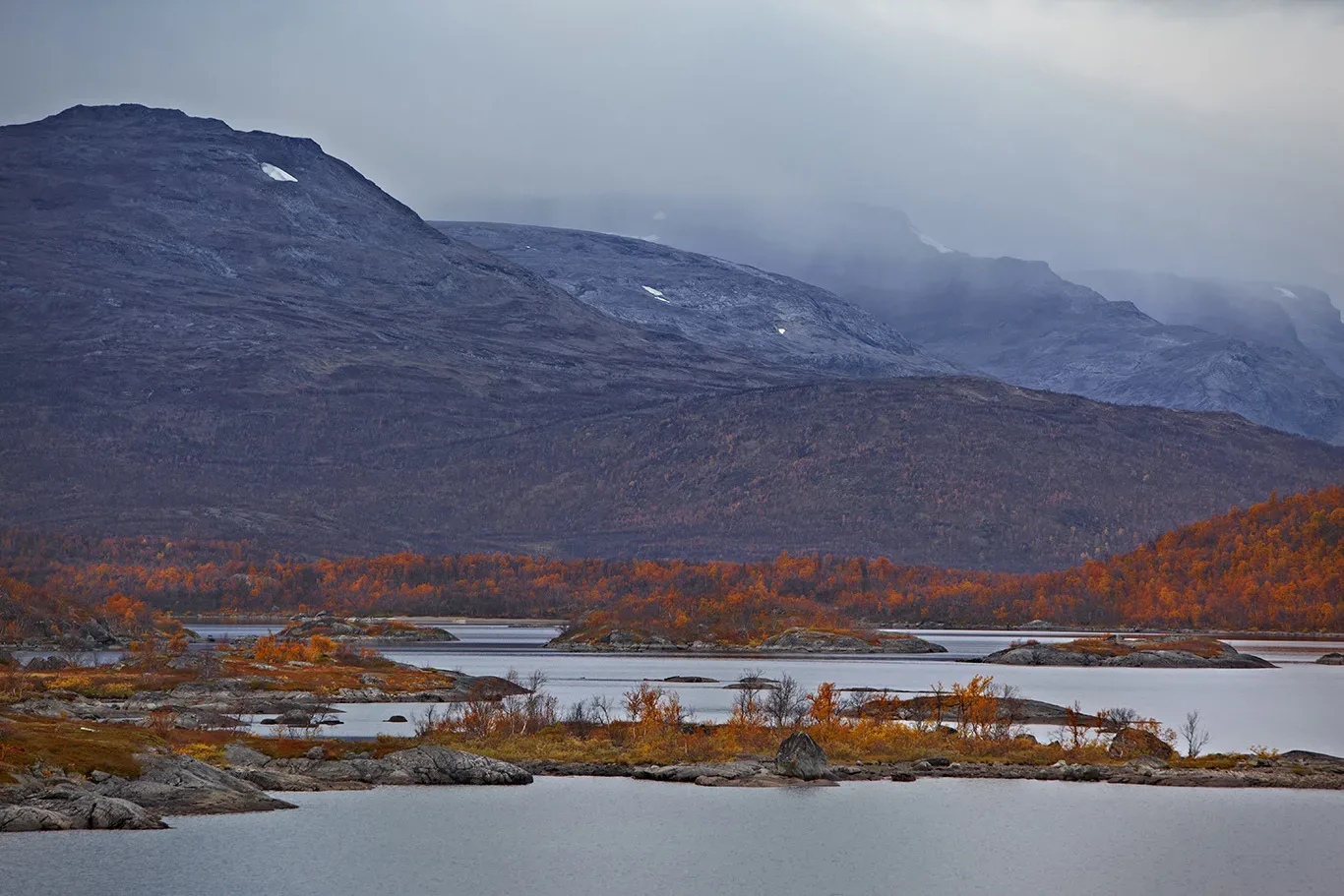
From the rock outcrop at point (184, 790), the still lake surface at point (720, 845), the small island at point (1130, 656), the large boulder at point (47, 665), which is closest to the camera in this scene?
the still lake surface at point (720, 845)

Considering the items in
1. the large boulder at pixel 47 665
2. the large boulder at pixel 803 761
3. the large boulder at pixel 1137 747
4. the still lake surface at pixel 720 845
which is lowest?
the still lake surface at pixel 720 845

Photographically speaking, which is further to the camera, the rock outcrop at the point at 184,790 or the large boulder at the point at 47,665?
the large boulder at the point at 47,665

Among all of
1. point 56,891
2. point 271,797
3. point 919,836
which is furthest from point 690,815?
point 56,891

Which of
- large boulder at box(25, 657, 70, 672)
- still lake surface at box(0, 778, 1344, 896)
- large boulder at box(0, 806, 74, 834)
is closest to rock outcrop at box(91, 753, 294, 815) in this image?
still lake surface at box(0, 778, 1344, 896)

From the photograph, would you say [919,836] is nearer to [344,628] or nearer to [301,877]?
[301,877]

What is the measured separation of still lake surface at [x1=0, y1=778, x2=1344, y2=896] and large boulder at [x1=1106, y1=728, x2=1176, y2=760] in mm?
6257

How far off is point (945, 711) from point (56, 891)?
193ft

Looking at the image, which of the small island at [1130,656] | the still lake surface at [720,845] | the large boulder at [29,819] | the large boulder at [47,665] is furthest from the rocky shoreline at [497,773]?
the small island at [1130,656]

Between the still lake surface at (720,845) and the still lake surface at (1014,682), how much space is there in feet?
66.1

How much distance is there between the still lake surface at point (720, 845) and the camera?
51688 mm

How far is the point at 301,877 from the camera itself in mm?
51469

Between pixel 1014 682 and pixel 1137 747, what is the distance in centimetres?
5680

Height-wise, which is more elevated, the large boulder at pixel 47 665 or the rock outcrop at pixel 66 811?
the large boulder at pixel 47 665

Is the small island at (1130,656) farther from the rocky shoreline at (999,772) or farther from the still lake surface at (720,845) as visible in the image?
the still lake surface at (720,845)
